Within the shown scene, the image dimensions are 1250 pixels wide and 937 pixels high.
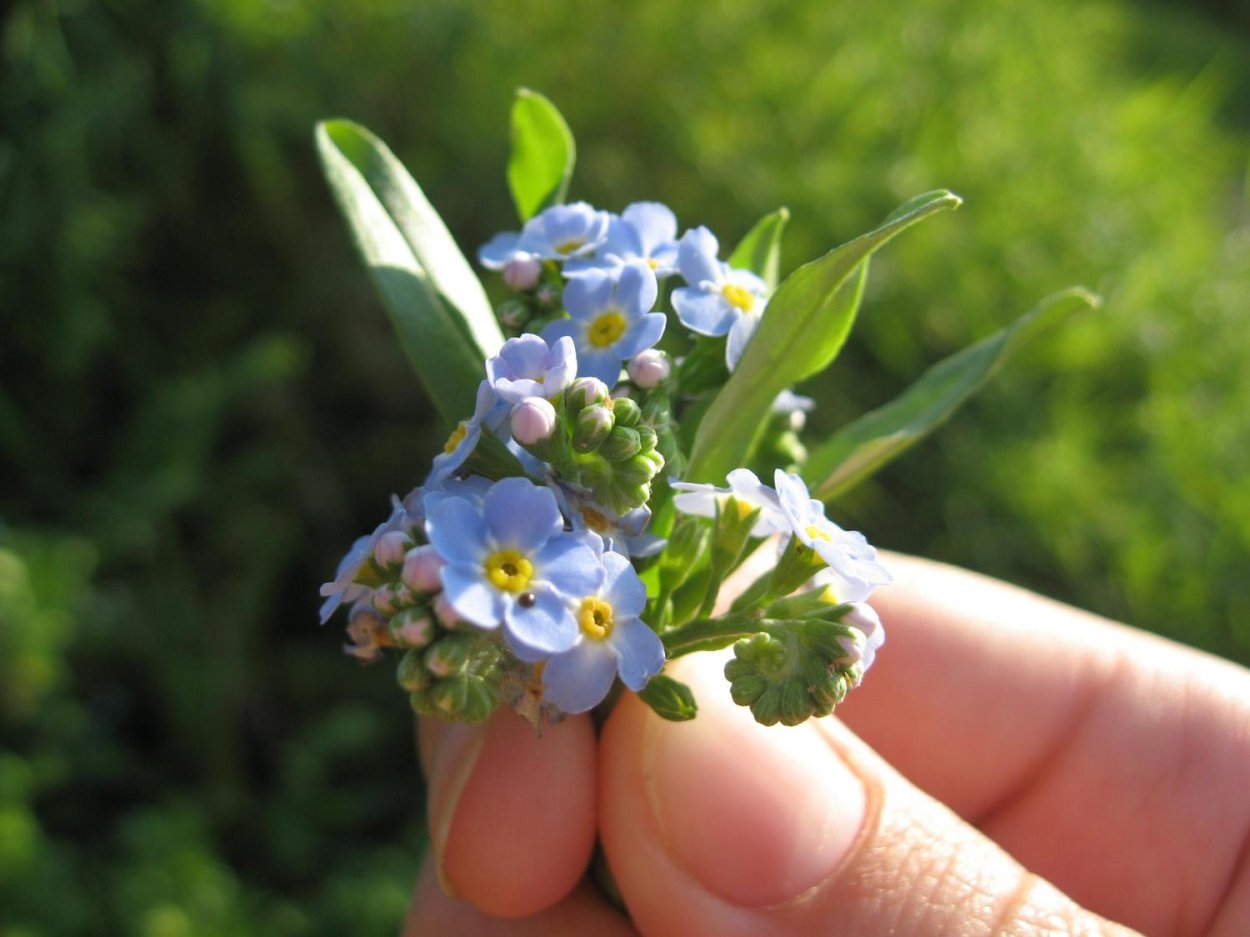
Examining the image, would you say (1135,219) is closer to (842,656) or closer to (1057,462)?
(1057,462)

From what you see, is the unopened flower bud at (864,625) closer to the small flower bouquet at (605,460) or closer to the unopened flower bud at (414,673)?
the small flower bouquet at (605,460)

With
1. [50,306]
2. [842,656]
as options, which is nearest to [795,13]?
[50,306]

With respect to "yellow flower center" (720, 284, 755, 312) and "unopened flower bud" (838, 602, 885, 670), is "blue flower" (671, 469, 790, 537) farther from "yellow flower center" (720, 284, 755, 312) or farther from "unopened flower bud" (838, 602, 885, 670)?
"yellow flower center" (720, 284, 755, 312)

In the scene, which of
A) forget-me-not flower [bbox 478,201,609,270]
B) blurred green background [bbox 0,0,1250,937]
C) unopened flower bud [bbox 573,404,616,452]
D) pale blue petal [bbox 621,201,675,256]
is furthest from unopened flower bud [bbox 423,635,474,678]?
blurred green background [bbox 0,0,1250,937]

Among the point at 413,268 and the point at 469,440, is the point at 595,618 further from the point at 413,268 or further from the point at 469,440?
the point at 413,268

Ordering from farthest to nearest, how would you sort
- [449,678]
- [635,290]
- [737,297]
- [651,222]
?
[651,222] → [737,297] → [635,290] → [449,678]

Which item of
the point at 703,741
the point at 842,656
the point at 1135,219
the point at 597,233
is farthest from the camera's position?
the point at 1135,219

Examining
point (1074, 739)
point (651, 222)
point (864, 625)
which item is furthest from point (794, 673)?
point (1074, 739)
